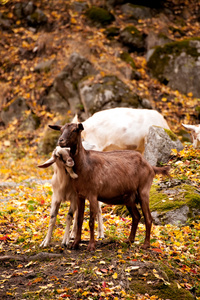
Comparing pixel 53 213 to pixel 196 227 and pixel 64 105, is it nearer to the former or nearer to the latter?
pixel 196 227

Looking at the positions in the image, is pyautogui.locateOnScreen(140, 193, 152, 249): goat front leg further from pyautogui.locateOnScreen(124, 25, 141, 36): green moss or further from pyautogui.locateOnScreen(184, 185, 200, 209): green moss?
pyautogui.locateOnScreen(124, 25, 141, 36): green moss

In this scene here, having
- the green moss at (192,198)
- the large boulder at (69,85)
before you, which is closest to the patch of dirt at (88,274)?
the green moss at (192,198)

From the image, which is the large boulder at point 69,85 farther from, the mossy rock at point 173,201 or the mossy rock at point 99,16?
the mossy rock at point 173,201

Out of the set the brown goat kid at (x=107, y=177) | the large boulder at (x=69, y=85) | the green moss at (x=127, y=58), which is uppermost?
the brown goat kid at (x=107, y=177)

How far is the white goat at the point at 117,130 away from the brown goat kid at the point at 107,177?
2.90 m

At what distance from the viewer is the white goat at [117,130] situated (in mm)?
8781

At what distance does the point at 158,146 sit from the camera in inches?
358

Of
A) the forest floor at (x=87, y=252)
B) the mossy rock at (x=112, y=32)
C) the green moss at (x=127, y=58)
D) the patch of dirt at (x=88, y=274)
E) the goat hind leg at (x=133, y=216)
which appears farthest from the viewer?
the mossy rock at (x=112, y=32)

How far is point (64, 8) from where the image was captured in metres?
18.2

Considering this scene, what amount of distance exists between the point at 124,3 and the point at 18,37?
5.48 m

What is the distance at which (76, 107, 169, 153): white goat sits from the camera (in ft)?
28.8

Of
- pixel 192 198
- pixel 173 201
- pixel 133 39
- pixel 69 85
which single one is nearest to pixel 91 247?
pixel 173 201

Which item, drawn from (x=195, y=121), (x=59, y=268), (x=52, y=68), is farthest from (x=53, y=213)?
(x=52, y=68)

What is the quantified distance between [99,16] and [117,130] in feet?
35.2
